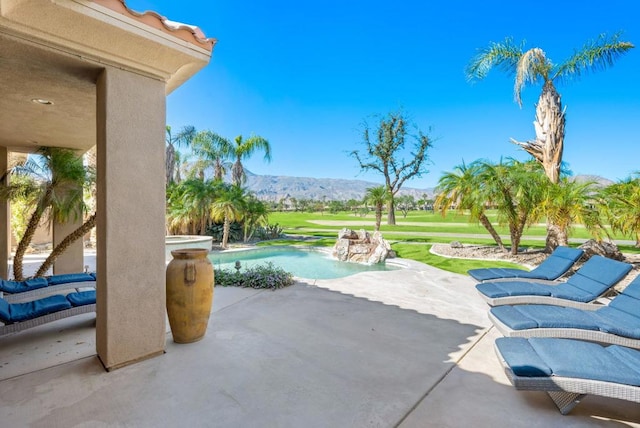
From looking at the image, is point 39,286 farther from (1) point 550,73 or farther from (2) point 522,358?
(1) point 550,73

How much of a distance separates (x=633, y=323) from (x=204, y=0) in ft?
46.1

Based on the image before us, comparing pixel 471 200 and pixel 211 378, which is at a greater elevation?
pixel 471 200

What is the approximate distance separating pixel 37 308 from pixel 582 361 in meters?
6.37

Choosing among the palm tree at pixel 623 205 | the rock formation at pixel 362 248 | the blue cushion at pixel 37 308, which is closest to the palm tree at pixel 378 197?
the rock formation at pixel 362 248

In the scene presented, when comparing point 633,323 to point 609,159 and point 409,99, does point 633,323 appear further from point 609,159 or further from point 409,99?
point 609,159

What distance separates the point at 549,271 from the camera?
19.4ft

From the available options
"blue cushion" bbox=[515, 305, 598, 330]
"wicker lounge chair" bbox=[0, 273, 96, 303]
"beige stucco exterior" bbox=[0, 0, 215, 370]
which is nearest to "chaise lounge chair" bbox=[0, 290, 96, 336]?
"beige stucco exterior" bbox=[0, 0, 215, 370]

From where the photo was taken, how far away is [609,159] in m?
28.5

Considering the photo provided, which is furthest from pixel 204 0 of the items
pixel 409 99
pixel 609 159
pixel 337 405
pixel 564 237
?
pixel 609 159

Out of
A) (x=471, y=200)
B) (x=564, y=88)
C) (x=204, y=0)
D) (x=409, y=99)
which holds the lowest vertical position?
(x=471, y=200)

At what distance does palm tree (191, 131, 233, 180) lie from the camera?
85.1ft

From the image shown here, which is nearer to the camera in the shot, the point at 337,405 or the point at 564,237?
the point at 337,405

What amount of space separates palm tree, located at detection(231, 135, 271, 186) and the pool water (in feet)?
36.7

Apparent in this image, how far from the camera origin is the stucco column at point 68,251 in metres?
7.64
